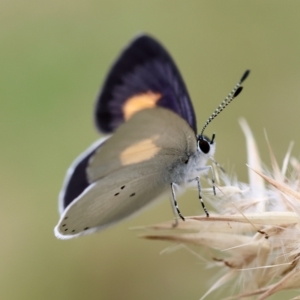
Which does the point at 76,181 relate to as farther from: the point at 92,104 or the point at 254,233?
the point at 92,104

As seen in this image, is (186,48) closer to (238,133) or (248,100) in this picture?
(248,100)

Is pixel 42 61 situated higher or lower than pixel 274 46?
higher

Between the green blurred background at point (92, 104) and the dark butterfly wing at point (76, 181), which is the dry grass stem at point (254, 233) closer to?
the dark butterfly wing at point (76, 181)

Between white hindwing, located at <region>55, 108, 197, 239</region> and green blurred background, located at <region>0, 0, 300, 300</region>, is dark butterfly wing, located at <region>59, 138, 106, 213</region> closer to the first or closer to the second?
white hindwing, located at <region>55, 108, 197, 239</region>

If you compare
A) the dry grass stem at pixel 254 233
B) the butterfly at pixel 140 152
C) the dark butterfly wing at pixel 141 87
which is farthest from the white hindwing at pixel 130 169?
the dry grass stem at pixel 254 233

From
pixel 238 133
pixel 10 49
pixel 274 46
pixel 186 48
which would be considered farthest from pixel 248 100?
pixel 10 49

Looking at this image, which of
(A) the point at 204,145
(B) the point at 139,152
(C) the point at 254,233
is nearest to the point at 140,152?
(B) the point at 139,152
